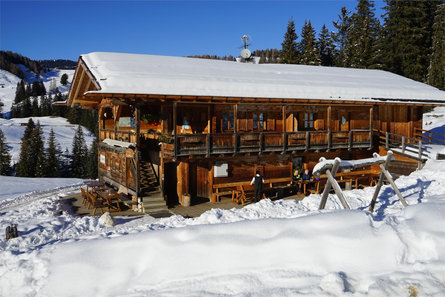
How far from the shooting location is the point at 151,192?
1720 centimetres

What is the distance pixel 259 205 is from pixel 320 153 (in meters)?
8.17

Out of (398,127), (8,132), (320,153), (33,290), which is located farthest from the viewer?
(8,132)

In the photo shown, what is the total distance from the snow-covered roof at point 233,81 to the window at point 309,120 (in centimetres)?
158

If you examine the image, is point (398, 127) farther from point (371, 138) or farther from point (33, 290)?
point (33, 290)

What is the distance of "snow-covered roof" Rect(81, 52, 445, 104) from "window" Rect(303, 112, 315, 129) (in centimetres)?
158

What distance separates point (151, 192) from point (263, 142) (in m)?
6.07

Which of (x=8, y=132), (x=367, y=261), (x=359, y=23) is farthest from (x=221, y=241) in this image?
(x=8, y=132)

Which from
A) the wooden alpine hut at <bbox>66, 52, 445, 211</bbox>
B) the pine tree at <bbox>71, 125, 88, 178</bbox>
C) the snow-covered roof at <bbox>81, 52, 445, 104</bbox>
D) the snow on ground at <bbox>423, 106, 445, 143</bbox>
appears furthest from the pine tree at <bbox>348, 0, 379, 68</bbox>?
the pine tree at <bbox>71, 125, 88, 178</bbox>

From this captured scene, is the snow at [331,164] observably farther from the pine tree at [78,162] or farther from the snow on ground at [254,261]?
the pine tree at [78,162]

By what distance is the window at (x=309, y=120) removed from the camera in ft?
67.4

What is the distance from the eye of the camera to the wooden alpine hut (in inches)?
640

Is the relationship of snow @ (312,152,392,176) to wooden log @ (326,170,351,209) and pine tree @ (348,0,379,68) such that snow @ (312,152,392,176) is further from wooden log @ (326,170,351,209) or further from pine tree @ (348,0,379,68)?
pine tree @ (348,0,379,68)

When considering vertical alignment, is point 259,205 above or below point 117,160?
below

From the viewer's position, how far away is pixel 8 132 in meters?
104
